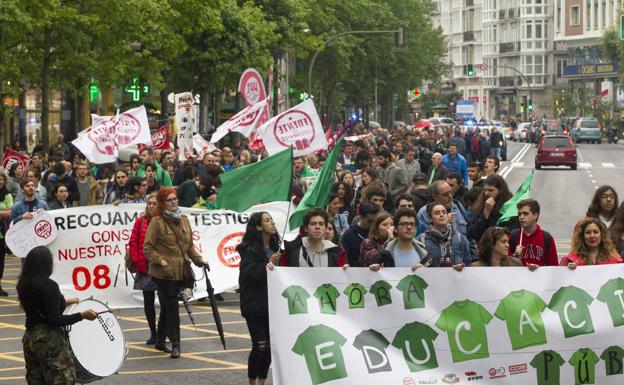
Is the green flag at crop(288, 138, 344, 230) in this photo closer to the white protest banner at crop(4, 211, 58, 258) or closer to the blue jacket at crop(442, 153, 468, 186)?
the white protest banner at crop(4, 211, 58, 258)

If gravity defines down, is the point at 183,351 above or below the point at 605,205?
below

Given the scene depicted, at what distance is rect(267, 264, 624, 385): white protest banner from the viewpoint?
34.7ft

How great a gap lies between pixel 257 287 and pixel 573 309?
2.19 metres

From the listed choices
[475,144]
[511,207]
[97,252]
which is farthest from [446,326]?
[475,144]

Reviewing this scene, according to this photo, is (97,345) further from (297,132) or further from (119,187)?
(297,132)

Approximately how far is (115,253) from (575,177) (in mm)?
35567

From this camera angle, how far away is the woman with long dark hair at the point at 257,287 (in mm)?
11156

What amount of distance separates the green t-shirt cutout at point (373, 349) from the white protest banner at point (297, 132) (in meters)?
10.8

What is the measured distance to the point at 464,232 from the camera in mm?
15164

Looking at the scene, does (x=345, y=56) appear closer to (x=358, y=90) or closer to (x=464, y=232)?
(x=358, y=90)

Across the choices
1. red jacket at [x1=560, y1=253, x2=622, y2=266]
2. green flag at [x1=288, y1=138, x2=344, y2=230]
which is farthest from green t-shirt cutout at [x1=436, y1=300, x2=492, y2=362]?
green flag at [x1=288, y1=138, x2=344, y2=230]

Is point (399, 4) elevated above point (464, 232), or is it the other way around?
point (399, 4)

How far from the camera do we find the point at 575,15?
135375 millimetres

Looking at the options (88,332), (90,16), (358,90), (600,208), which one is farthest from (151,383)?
(358,90)
